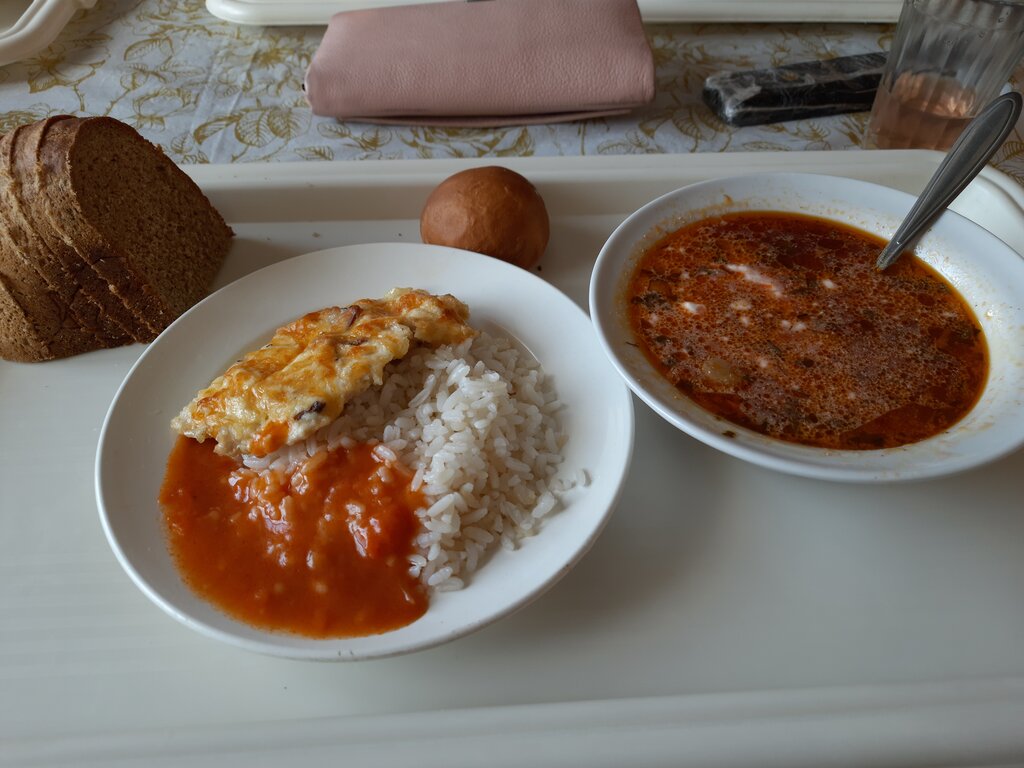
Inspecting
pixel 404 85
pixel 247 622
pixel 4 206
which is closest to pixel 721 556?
pixel 247 622

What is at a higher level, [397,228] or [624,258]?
[624,258]

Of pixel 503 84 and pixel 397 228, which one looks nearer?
pixel 397 228

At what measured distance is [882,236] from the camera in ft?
4.91

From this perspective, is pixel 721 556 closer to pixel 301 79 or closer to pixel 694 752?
pixel 694 752

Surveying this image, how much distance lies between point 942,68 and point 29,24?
2.85 m

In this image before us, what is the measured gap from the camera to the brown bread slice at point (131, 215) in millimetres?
1382

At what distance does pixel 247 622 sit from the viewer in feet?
3.40

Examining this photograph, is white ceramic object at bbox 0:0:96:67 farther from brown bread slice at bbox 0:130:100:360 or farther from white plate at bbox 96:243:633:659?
white plate at bbox 96:243:633:659

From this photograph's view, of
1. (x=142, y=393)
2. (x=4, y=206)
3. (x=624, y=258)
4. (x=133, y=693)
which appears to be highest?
(x=4, y=206)

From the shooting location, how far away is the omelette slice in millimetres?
1233

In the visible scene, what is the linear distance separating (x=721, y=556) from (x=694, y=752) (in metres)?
0.33

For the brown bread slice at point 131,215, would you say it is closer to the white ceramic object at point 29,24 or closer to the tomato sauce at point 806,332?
the tomato sauce at point 806,332

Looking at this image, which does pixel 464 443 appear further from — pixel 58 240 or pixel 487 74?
pixel 487 74

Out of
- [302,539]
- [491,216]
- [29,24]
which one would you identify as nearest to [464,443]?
[302,539]
